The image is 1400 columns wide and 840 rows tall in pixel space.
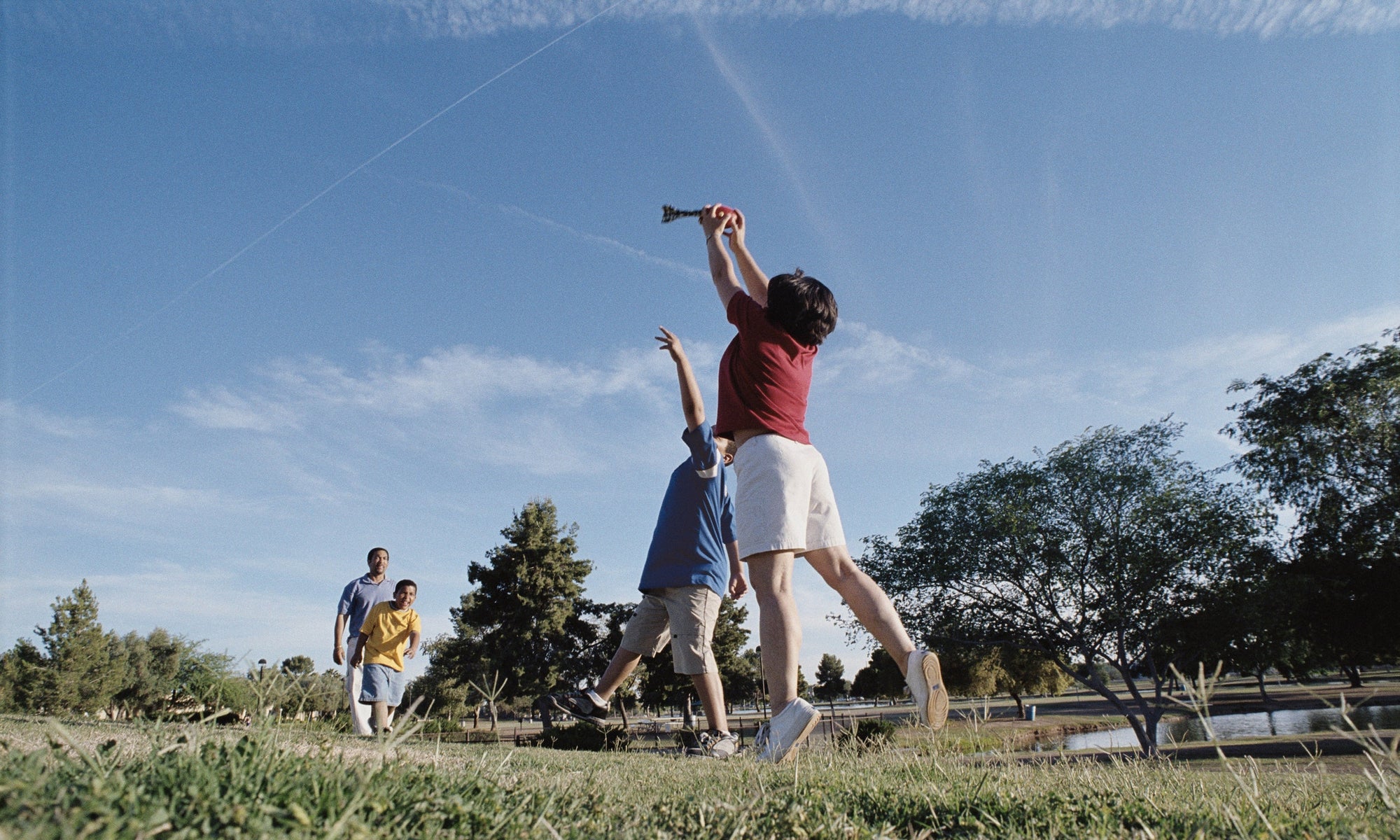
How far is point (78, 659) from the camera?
34.2 meters

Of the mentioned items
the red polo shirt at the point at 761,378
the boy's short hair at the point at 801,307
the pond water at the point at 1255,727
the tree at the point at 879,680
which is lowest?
the pond water at the point at 1255,727

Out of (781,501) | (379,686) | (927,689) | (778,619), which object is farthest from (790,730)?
(379,686)

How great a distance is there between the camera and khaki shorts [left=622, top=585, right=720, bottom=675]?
5.47 metres

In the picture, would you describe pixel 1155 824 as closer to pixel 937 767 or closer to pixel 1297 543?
pixel 937 767

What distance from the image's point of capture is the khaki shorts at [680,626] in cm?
547

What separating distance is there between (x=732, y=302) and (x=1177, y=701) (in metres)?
3.33

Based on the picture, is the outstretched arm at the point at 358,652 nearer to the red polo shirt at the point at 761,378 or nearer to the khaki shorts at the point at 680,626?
the khaki shorts at the point at 680,626

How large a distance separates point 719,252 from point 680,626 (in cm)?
262

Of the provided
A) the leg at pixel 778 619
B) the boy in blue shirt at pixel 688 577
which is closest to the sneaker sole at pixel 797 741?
the leg at pixel 778 619

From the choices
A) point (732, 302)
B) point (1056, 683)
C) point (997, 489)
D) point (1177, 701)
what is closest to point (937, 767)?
point (1177, 701)

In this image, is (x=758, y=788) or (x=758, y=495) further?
(x=758, y=495)

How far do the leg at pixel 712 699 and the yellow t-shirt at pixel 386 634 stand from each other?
4.39m

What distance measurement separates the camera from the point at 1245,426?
2950 centimetres

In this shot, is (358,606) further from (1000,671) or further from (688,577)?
(1000,671)
